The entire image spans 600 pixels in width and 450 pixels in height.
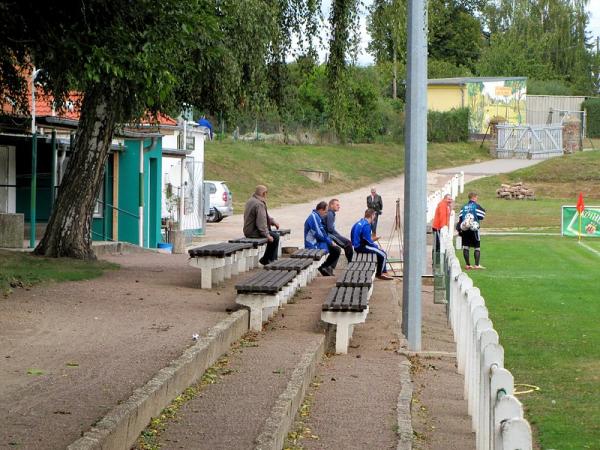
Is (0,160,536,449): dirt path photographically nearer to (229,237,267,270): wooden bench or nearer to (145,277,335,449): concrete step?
(145,277,335,449): concrete step

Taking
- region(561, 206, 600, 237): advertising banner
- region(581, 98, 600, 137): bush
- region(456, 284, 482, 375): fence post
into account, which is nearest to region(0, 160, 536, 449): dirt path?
region(456, 284, 482, 375): fence post

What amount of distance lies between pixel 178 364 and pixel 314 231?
12777mm

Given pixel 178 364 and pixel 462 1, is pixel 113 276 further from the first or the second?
pixel 462 1

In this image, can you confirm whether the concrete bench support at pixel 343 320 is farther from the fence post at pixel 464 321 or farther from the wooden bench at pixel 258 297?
the fence post at pixel 464 321

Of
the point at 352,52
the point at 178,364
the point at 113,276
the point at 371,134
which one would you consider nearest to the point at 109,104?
the point at 113,276

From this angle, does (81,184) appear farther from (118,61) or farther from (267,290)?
(118,61)

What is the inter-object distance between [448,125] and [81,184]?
57.9 metres

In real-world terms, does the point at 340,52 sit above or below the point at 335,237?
above

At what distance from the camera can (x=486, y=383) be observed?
7.00 m

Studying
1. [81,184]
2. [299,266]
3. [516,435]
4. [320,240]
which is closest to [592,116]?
[320,240]

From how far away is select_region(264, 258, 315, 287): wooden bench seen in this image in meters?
16.7

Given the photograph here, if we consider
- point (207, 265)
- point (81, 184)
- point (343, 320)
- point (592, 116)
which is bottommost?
point (343, 320)

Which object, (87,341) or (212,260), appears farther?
(212,260)

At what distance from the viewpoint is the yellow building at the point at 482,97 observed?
77.2 metres
